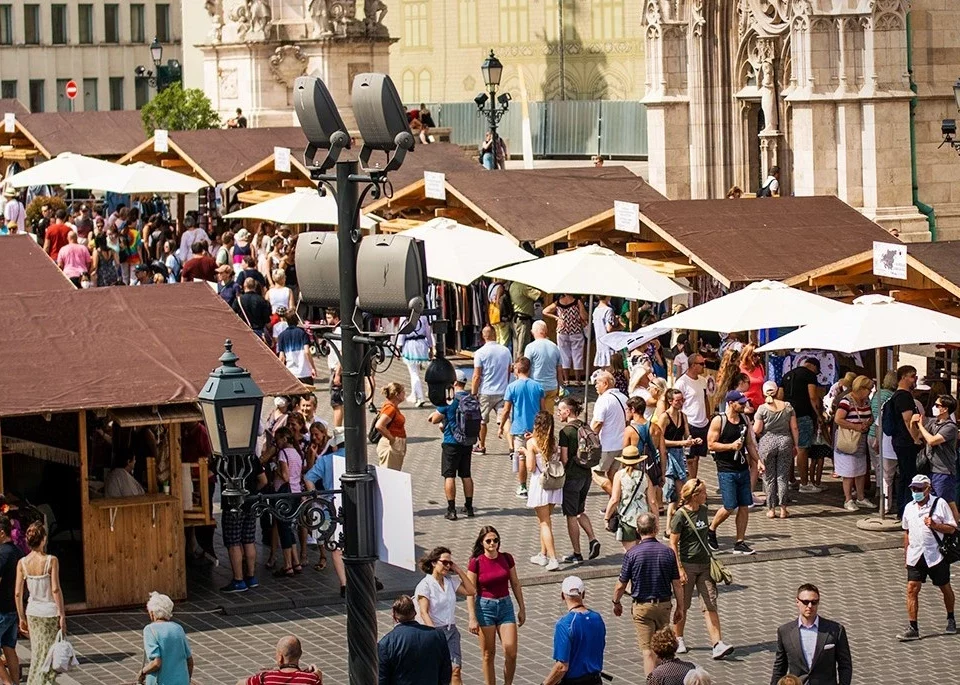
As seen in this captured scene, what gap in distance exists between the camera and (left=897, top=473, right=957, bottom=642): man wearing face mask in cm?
1728

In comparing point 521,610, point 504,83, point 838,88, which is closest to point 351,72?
point 504,83

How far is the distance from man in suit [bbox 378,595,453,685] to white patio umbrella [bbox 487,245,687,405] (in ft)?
33.8

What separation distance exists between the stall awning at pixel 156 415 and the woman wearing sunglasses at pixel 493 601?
343cm

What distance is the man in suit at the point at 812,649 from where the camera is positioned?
47.4 feet

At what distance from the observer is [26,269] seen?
73.9 feet

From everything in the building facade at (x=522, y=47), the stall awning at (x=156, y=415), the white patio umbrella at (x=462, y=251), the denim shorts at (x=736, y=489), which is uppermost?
A: the building facade at (x=522, y=47)

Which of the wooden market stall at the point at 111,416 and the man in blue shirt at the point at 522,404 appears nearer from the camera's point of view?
the wooden market stall at the point at 111,416

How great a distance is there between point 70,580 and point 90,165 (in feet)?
67.4

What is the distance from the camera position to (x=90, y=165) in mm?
38781

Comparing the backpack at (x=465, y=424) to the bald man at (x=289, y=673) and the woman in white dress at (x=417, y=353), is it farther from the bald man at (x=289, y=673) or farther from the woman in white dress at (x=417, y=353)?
the bald man at (x=289, y=673)

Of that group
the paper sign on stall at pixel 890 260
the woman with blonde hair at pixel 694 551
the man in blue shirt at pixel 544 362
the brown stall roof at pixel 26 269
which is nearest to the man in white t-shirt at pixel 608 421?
the paper sign on stall at pixel 890 260

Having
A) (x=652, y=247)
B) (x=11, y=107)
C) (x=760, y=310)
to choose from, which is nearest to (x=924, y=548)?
(x=760, y=310)

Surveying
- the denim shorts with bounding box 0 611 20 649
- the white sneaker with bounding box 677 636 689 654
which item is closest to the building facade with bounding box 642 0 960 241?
the white sneaker with bounding box 677 636 689 654

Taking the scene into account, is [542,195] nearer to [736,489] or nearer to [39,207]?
[39,207]
